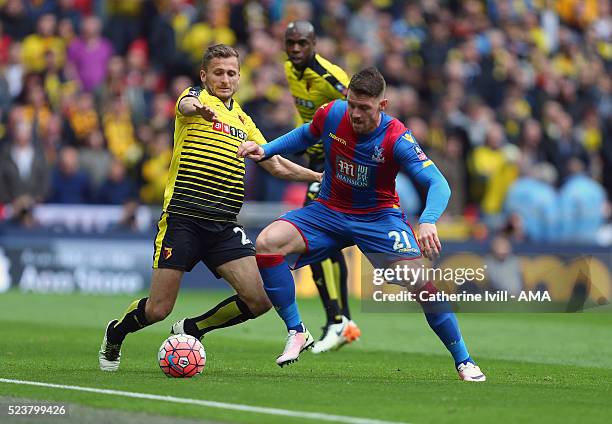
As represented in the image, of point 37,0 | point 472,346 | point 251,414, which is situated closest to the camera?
point 251,414

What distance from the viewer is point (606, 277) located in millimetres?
22531

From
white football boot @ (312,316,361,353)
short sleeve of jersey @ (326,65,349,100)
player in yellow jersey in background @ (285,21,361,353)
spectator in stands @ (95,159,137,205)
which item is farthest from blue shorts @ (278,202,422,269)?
spectator in stands @ (95,159,137,205)

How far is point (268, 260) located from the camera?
10570mm

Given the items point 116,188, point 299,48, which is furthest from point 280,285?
point 116,188

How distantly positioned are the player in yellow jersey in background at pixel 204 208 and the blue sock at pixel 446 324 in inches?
56.6

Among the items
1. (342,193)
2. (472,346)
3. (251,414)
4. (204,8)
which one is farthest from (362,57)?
(251,414)

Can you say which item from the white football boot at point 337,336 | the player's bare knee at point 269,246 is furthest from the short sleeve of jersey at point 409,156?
the white football boot at point 337,336

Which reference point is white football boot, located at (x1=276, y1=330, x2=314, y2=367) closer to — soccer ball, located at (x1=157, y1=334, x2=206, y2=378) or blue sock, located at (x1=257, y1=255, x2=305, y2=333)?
blue sock, located at (x1=257, y1=255, x2=305, y2=333)

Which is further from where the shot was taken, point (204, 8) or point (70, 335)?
point (204, 8)

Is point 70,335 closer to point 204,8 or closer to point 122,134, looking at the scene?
point 122,134

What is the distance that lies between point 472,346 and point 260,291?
4449 millimetres

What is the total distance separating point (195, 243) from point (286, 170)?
1.07m

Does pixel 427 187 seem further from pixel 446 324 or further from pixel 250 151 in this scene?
pixel 250 151

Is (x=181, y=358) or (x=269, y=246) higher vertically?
(x=269, y=246)
